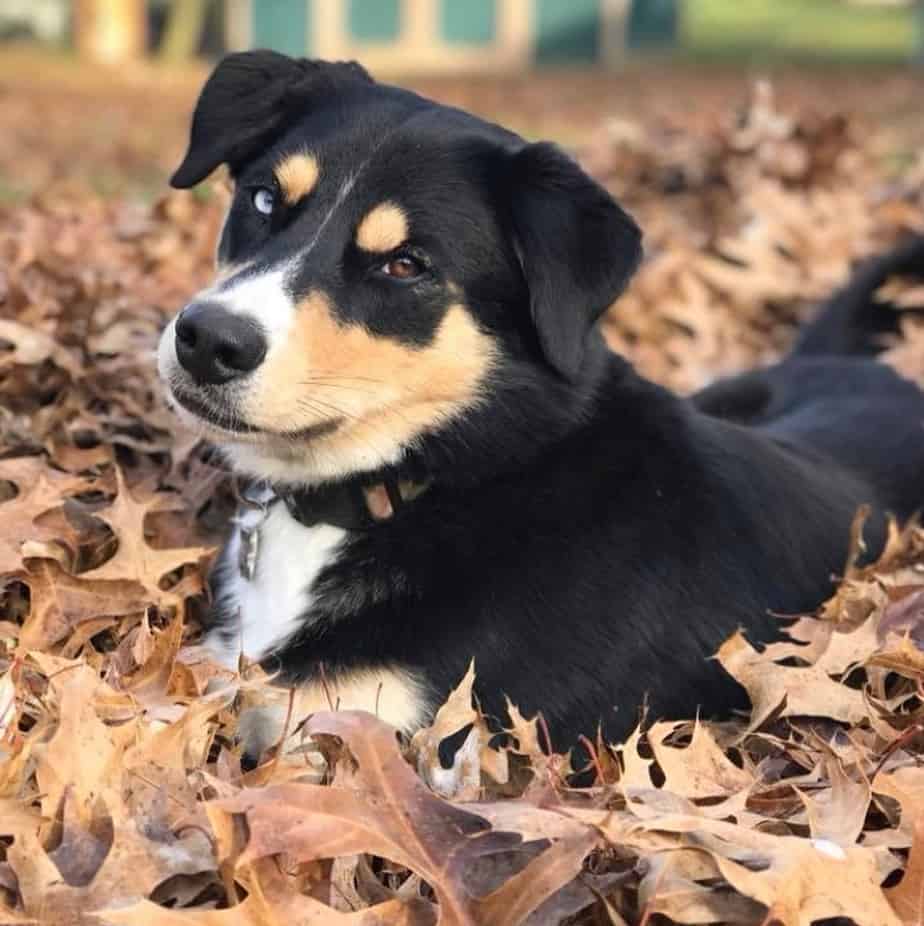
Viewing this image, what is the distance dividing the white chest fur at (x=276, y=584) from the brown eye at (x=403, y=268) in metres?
0.59

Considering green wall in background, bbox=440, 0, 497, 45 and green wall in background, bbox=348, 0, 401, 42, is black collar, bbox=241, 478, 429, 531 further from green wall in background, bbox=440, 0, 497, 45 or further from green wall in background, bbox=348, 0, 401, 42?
green wall in background, bbox=440, 0, 497, 45

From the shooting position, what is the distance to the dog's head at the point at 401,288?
10.3 ft

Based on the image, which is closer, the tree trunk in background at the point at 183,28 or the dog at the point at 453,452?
the dog at the point at 453,452

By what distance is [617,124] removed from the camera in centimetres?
880

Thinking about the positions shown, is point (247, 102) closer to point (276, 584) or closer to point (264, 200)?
point (264, 200)

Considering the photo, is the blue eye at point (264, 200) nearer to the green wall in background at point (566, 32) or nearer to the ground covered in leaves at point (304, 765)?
the ground covered in leaves at point (304, 765)

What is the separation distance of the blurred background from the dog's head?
1.72 metres

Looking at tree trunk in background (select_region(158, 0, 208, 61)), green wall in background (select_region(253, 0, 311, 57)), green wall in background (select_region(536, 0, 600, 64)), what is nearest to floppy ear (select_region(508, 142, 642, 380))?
green wall in background (select_region(253, 0, 311, 57))

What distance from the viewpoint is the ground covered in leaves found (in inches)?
87.0

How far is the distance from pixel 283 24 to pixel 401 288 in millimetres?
22123

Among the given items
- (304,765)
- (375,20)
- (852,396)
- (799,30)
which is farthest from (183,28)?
(304,765)

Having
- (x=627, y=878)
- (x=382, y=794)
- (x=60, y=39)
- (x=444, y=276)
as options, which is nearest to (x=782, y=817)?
(x=627, y=878)

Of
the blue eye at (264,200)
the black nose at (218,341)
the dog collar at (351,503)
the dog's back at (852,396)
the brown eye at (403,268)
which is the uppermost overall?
the blue eye at (264,200)

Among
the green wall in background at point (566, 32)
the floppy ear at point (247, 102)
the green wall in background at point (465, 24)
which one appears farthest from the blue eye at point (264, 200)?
the green wall in background at point (566, 32)
